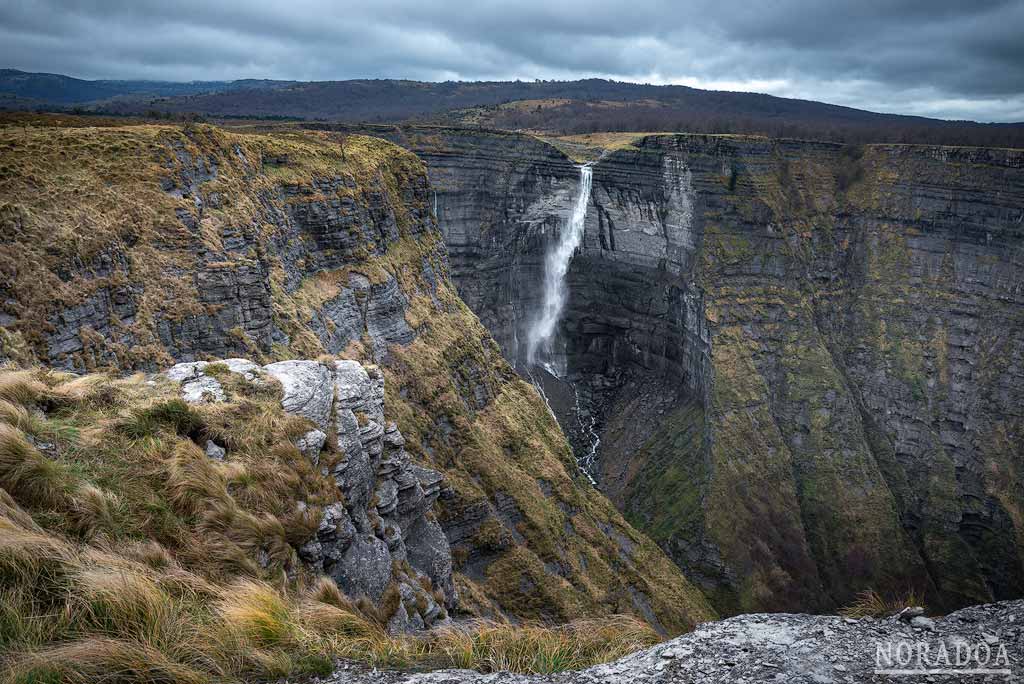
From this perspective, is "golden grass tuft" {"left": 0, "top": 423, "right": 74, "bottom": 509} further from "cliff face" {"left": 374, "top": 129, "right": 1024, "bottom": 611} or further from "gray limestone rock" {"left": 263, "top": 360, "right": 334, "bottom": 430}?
"cliff face" {"left": 374, "top": 129, "right": 1024, "bottom": 611}

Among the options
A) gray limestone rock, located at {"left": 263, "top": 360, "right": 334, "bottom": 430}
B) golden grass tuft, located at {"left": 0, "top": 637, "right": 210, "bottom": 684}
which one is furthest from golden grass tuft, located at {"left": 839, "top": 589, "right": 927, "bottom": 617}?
gray limestone rock, located at {"left": 263, "top": 360, "right": 334, "bottom": 430}

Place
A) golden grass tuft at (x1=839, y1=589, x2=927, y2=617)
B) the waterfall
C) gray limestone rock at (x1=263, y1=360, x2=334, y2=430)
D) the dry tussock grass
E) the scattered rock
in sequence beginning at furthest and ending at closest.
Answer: the waterfall < gray limestone rock at (x1=263, y1=360, x2=334, y2=430) < the scattered rock < golden grass tuft at (x1=839, y1=589, x2=927, y2=617) < the dry tussock grass

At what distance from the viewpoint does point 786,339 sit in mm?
69500

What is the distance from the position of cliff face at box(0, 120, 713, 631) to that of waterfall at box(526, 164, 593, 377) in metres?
32.2

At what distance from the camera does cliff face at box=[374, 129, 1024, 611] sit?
58250mm

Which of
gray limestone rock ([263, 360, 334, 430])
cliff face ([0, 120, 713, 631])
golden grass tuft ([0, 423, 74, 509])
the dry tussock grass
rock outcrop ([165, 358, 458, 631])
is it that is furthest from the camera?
cliff face ([0, 120, 713, 631])

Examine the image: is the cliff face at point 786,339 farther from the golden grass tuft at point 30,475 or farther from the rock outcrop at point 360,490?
the golden grass tuft at point 30,475

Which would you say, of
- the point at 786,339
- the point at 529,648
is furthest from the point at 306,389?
the point at 786,339

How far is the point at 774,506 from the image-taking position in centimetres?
5934

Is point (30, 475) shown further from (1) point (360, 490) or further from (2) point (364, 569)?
(1) point (360, 490)

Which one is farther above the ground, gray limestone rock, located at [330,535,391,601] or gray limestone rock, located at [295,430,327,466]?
gray limestone rock, located at [295,430,327,466]

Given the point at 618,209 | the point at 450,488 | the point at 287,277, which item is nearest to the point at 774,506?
the point at 618,209

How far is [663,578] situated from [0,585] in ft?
133

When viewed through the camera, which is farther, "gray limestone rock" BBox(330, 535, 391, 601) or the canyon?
the canyon
